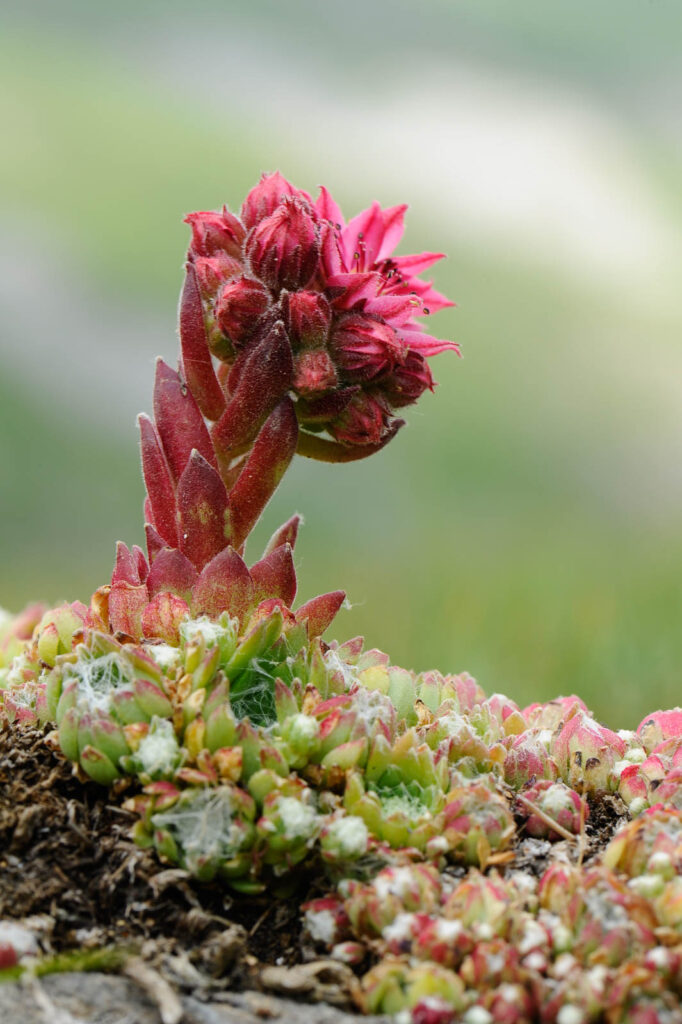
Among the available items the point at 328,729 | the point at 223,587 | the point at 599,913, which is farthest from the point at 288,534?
the point at 599,913

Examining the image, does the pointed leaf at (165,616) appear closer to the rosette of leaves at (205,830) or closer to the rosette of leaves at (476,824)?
the rosette of leaves at (205,830)

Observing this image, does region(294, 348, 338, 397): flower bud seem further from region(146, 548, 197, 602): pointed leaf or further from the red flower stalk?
region(146, 548, 197, 602): pointed leaf

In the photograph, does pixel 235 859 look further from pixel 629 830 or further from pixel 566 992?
pixel 629 830

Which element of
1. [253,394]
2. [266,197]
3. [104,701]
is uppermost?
[266,197]

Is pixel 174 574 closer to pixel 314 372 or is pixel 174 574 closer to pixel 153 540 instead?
pixel 153 540

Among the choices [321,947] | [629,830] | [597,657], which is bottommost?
[321,947]

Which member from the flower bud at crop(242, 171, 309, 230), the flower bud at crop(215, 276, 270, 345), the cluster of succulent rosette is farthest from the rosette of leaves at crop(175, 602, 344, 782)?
the flower bud at crop(242, 171, 309, 230)

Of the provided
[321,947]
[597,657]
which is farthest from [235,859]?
[597,657]
